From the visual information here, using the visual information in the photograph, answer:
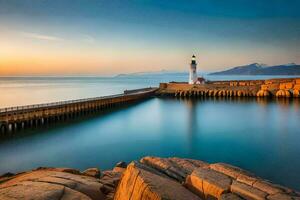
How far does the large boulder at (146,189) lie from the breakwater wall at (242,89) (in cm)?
5534

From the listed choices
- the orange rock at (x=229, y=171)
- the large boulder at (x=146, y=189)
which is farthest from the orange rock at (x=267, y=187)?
the large boulder at (x=146, y=189)

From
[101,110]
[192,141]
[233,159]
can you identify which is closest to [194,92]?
[101,110]

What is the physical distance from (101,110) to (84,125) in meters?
10.7

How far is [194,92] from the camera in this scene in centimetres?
6316

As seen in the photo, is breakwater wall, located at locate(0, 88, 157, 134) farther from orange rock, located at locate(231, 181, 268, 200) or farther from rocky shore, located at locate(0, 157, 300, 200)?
orange rock, located at locate(231, 181, 268, 200)

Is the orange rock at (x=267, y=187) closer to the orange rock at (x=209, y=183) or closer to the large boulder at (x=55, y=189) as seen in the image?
the orange rock at (x=209, y=183)

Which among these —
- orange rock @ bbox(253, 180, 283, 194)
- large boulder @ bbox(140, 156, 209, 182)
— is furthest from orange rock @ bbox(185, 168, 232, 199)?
large boulder @ bbox(140, 156, 209, 182)

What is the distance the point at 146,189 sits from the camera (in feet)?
16.2

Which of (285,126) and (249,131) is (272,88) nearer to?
(285,126)

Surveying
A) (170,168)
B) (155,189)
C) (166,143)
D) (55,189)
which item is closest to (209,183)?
(155,189)

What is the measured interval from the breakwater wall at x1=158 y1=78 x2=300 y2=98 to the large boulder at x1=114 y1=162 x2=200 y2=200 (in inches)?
2179

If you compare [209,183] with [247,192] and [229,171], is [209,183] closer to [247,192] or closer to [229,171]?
[247,192]

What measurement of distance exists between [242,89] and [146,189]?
59681mm

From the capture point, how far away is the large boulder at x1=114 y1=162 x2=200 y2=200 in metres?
4.85
